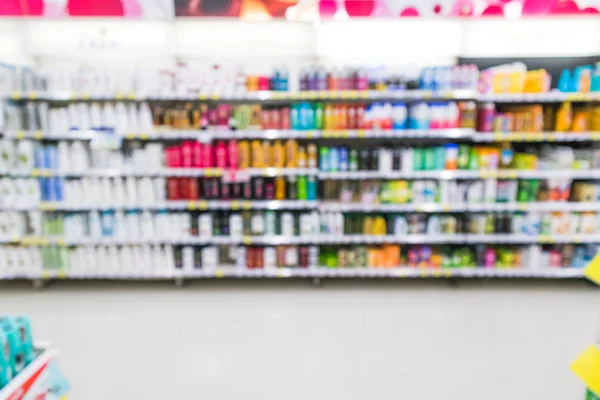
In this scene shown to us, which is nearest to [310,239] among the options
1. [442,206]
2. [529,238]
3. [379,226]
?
[379,226]

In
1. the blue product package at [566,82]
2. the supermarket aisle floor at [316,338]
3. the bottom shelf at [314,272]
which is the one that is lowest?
the supermarket aisle floor at [316,338]

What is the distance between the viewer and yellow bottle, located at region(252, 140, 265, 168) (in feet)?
14.1

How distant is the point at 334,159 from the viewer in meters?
4.32

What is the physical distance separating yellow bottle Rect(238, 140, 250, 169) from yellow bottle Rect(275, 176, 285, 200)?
13.2 inches

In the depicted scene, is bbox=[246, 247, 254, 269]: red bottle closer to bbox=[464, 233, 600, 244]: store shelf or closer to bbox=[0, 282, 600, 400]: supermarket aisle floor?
bbox=[0, 282, 600, 400]: supermarket aisle floor

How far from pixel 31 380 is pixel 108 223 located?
9.33 feet

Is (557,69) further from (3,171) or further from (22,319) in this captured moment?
(3,171)

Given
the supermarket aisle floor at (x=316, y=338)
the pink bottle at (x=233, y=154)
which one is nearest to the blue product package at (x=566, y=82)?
the supermarket aisle floor at (x=316, y=338)

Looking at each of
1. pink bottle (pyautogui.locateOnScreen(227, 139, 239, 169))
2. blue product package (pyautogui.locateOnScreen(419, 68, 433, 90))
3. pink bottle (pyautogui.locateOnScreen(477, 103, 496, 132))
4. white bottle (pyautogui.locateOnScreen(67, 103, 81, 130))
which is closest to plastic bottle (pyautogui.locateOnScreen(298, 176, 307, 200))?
pink bottle (pyautogui.locateOnScreen(227, 139, 239, 169))

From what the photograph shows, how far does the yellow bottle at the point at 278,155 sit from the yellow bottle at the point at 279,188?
0.15m

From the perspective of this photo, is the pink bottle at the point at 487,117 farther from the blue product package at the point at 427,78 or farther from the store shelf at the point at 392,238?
the store shelf at the point at 392,238

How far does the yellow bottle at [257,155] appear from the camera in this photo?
429 centimetres

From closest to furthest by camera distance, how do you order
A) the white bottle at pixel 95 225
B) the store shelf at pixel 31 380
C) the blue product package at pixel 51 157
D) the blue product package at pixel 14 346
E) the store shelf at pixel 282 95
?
the store shelf at pixel 31 380 → the blue product package at pixel 14 346 → the store shelf at pixel 282 95 → the blue product package at pixel 51 157 → the white bottle at pixel 95 225

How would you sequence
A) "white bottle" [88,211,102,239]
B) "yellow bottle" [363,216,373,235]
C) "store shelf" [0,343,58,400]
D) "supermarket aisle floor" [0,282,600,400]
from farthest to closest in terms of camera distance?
"yellow bottle" [363,216,373,235] → "white bottle" [88,211,102,239] → "supermarket aisle floor" [0,282,600,400] → "store shelf" [0,343,58,400]
